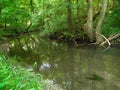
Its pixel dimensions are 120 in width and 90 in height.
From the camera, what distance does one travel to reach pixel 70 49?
18.0 metres

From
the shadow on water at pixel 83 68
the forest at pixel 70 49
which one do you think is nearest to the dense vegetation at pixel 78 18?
the forest at pixel 70 49

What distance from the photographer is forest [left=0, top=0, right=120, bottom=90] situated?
9.62 meters

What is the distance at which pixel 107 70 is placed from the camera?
1168 centimetres

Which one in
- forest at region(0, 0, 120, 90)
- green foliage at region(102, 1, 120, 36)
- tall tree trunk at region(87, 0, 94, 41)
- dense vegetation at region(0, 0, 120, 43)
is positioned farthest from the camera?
green foliage at region(102, 1, 120, 36)

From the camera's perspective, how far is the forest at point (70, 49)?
962cm

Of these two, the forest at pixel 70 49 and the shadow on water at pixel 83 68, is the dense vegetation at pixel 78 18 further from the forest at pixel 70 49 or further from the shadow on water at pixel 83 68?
the shadow on water at pixel 83 68

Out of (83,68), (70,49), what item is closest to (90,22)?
(70,49)

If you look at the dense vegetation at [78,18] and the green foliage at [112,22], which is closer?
the dense vegetation at [78,18]

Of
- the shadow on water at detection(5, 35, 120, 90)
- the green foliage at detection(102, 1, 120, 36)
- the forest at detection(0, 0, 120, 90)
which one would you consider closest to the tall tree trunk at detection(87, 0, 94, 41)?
the forest at detection(0, 0, 120, 90)

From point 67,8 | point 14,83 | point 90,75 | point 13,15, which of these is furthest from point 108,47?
point 14,83

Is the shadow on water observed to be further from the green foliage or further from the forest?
the green foliage

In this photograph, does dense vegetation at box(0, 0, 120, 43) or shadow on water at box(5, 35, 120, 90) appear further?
dense vegetation at box(0, 0, 120, 43)

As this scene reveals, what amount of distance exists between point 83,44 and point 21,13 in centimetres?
1042

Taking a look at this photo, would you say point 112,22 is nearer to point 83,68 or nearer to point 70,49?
point 70,49
